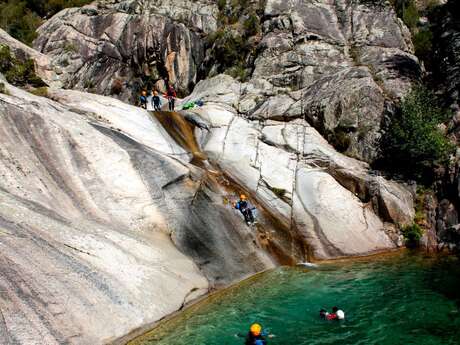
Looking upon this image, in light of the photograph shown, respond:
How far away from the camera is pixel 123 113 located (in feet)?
87.9

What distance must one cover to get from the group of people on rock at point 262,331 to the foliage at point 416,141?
53.6 feet

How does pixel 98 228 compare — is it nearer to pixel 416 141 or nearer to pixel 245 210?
pixel 245 210

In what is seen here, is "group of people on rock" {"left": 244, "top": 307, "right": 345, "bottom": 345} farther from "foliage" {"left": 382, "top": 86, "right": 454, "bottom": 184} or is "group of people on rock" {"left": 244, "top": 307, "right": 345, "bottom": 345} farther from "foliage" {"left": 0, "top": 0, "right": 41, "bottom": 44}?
"foliage" {"left": 0, "top": 0, "right": 41, "bottom": 44}

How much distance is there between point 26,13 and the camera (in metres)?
60.6

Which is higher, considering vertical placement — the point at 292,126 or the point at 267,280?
the point at 292,126

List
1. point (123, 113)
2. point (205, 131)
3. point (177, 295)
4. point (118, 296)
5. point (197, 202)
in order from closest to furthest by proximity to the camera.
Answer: point (118, 296) → point (177, 295) → point (197, 202) → point (123, 113) → point (205, 131)

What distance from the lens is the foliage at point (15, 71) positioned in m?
33.0

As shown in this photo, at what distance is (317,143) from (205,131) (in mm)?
8351

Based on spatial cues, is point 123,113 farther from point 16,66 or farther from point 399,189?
point 399,189

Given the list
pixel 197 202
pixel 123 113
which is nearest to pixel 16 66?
pixel 123 113

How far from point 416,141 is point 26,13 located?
58277 mm

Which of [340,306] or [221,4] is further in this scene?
[221,4]

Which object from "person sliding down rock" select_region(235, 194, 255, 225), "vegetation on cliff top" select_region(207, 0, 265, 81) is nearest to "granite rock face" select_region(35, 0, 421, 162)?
"vegetation on cliff top" select_region(207, 0, 265, 81)

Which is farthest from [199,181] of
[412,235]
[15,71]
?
[15,71]
